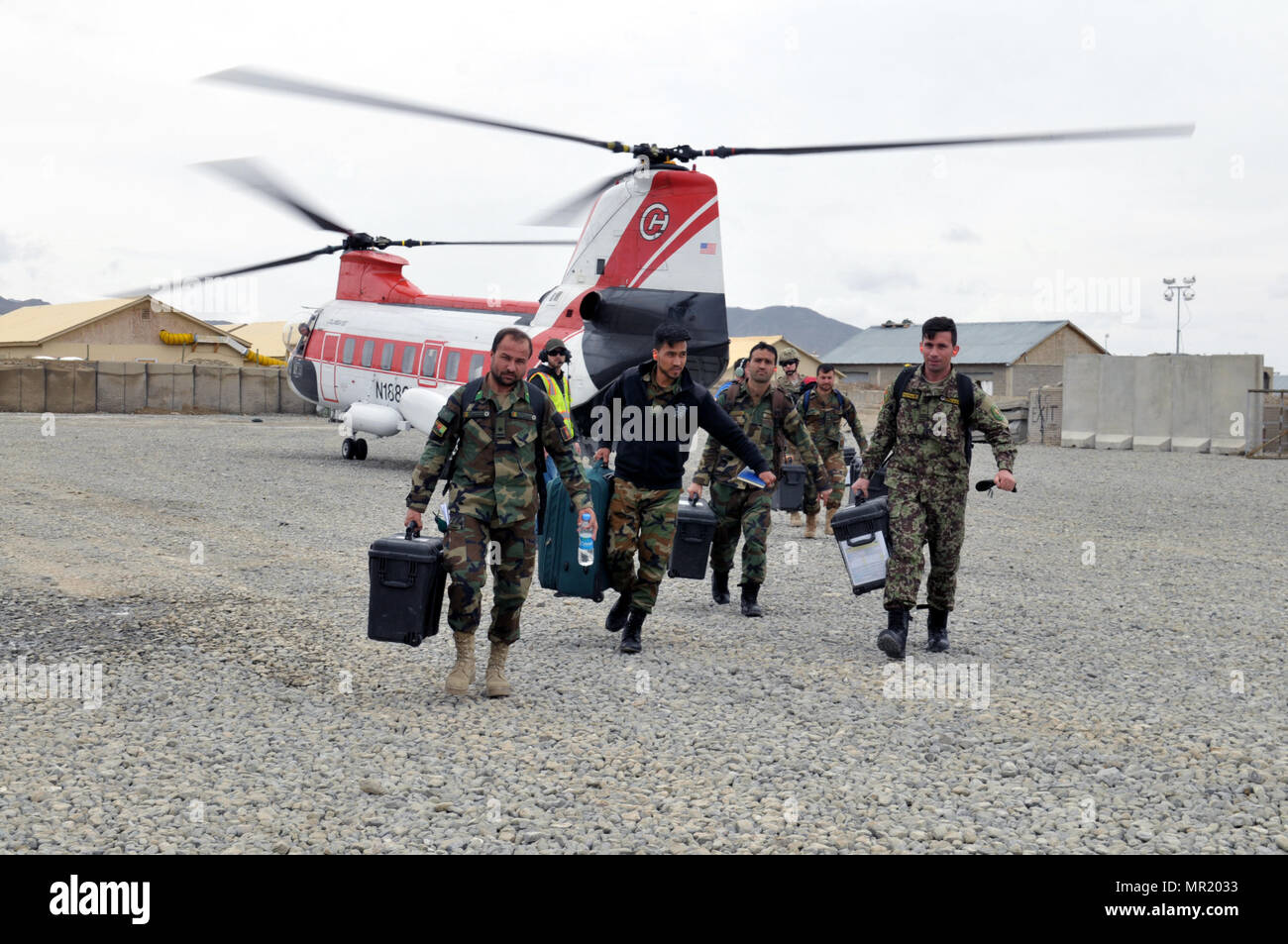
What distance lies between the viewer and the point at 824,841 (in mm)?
3779

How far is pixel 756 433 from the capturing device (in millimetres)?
8203

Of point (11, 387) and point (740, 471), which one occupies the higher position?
point (11, 387)

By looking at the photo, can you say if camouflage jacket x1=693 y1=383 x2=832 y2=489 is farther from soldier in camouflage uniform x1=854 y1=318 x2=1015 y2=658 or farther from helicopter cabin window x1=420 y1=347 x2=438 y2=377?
helicopter cabin window x1=420 y1=347 x2=438 y2=377

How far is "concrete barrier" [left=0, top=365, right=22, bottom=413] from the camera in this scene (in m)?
37.2

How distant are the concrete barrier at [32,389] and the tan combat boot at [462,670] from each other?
37933mm

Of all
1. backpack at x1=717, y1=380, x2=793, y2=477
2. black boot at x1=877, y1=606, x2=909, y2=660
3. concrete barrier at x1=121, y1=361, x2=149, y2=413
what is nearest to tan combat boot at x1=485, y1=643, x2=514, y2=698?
black boot at x1=877, y1=606, x2=909, y2=660

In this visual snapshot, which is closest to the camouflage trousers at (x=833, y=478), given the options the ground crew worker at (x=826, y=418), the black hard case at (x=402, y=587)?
the ground crew worker at (x=826, y=418)

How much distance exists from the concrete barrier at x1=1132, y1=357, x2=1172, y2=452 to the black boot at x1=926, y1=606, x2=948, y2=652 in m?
23.5

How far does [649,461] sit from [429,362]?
1231 cm

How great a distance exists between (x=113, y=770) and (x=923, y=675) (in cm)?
402

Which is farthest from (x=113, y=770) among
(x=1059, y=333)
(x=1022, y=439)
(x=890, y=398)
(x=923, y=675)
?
(x=1059, y=333)

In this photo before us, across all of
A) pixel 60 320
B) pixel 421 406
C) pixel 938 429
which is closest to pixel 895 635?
pixel 938 429

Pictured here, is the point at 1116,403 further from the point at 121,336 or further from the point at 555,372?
the point at 121,336
